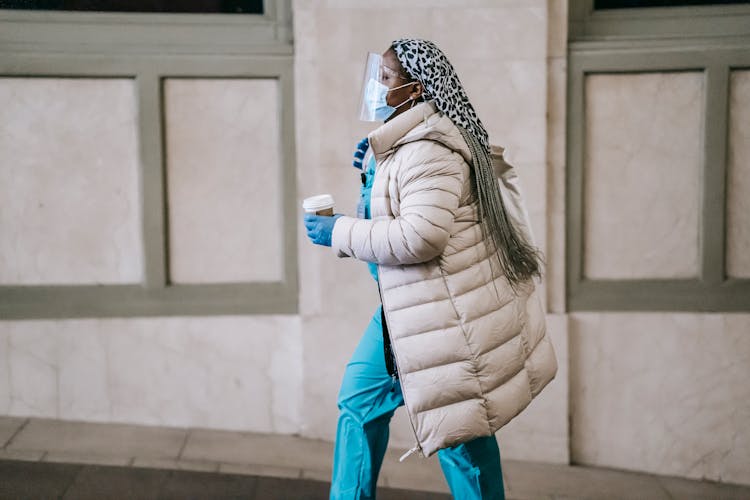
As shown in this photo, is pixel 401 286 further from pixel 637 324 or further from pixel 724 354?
pixel 724 354

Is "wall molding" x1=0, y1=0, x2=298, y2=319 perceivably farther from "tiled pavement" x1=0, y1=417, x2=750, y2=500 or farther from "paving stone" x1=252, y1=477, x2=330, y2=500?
"paving stone" x1=252, y1=477, x2=330, y2=500

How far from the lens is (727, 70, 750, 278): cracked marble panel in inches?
162

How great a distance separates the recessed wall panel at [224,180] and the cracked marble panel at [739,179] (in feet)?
7.66

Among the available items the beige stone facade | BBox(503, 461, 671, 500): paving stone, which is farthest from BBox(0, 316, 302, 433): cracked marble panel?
BBox(503, 461, 671, 500): paving stone

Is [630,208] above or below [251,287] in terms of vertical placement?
above

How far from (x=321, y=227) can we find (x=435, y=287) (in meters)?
0.46

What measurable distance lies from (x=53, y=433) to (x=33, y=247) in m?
0.97

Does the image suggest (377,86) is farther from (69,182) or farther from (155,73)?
(69,182)

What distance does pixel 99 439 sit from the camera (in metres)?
4.12

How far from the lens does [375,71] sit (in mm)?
2803

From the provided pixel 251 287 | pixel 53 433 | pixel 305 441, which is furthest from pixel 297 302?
pixel 53 433

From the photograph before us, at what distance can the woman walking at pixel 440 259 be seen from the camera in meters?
2.54

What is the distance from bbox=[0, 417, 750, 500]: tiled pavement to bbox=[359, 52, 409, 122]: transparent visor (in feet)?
6.02

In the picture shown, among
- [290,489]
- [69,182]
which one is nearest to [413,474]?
[290,489]
